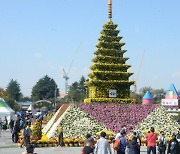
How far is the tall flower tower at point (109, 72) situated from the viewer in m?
37.3

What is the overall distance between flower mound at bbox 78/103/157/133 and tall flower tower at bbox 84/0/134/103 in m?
5.43

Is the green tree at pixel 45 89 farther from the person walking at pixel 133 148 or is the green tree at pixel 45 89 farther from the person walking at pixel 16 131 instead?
the person walking at pixel 133 148

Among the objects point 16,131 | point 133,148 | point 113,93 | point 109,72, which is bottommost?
point 133,148

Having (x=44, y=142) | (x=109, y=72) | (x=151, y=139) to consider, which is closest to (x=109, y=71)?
(x=109, y=72)

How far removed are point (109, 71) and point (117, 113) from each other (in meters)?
8.14

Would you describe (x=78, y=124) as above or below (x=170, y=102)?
below

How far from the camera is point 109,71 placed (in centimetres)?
3809

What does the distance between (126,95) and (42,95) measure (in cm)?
10447

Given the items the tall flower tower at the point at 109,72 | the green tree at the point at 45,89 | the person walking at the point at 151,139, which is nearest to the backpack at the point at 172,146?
the person walking at the point at 151,139

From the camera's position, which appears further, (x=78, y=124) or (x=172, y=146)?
(x=78, y=124)

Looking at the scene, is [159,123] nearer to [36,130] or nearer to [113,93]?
[113,93]

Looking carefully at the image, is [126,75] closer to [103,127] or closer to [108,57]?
[108,57]

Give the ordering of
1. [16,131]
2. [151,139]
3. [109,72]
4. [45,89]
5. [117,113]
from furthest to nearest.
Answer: [45,89] → [109,72] → [117,113] → [16,131] → [151,139]

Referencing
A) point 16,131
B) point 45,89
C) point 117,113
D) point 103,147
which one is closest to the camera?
point 103,147
